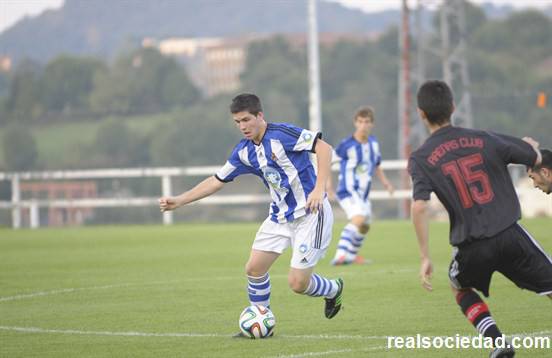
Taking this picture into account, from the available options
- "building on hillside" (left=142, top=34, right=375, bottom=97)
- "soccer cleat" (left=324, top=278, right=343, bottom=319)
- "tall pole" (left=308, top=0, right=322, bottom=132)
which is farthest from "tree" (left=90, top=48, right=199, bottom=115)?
"soccer cleat" (left=324, top=278, right=343, bottom=319)

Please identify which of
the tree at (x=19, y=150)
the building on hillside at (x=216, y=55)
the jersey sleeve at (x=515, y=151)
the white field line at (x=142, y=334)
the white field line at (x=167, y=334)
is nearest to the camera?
the jersey sleeve at (x=515, y=151)

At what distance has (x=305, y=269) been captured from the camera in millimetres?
9477

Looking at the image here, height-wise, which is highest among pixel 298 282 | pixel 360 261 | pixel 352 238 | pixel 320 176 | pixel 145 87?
pixel 145 87

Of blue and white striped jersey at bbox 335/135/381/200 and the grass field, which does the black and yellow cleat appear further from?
blue and white striped jersey at bbox 335/135/381/200

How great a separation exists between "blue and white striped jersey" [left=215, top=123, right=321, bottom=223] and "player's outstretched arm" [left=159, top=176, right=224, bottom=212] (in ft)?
1.18

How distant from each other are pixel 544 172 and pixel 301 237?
7.27 ft

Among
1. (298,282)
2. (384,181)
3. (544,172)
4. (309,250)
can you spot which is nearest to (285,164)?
(309,250)

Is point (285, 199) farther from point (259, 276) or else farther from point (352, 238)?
point (352, 238)

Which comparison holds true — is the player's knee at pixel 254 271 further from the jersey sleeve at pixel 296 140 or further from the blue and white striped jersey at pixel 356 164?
the blue and white striped jersey at pixel 356 164

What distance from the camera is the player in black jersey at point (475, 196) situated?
24.2ft

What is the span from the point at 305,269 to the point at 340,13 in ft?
440

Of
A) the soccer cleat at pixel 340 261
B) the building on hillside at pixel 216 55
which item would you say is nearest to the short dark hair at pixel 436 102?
the soccer cleat at pixel 340 261

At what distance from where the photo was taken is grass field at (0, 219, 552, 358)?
8.80m

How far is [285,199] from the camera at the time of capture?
9.62 metres
